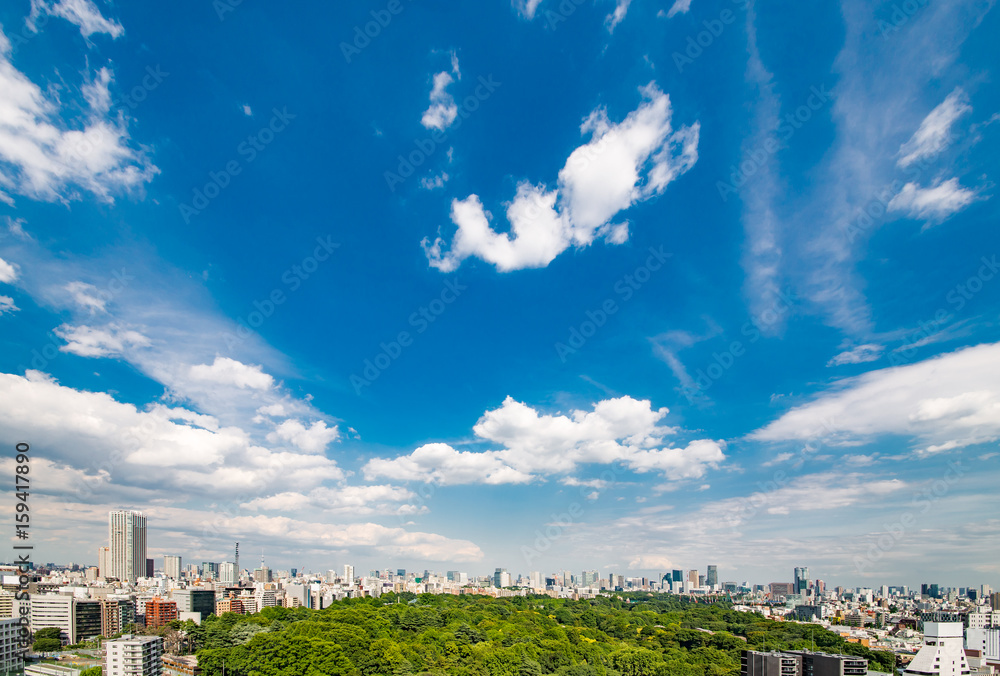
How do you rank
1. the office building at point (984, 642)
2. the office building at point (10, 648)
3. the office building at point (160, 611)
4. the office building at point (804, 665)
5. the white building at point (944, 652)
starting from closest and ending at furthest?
the office building at point (804, 665), the white building at point (944, 652), the office building at point (10, 648), the office building at point (984, 642), the office building at point (160, 611)

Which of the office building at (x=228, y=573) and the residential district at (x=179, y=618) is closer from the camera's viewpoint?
the residential district at (x=179, y=618)

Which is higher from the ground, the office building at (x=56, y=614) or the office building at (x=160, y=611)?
the office building at (x=56, y=614)

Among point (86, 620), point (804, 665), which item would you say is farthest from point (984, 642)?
point (86, 620)

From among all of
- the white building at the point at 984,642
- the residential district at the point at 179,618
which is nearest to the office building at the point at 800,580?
the residential district at the point at 179,618

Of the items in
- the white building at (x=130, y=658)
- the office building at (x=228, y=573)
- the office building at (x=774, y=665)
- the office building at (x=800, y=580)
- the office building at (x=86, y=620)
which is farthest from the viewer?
the office building at (x=800, y=580)

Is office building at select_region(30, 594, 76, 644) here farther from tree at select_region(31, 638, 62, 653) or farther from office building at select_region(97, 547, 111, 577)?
office building at select_region(97, 547, 111, 577)

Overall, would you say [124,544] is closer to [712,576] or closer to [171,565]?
[171,565]

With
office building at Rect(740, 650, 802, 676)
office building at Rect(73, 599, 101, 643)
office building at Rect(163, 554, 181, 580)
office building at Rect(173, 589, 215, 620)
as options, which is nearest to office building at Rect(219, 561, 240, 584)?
office building at Rect(163, 554, 181, 580)

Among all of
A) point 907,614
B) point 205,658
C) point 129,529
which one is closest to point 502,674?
point 205,658

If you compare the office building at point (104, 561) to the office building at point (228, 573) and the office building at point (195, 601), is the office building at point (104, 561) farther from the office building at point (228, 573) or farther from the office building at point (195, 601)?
the office building at point (195, 601)
